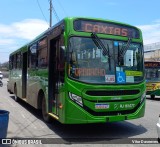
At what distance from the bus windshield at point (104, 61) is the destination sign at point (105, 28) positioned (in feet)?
0.85

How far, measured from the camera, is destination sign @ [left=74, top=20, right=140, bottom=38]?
868cm

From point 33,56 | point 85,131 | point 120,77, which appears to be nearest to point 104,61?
point 120,77

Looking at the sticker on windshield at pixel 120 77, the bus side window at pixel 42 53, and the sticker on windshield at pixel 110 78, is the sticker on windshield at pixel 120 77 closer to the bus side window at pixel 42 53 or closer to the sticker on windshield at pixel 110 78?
the sticker on windshield at pixel 110 78

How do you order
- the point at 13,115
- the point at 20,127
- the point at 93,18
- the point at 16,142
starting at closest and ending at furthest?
1. the point at 16,142
2. the point at 93,18
3. the point at 20,127
4. the point at 13,115

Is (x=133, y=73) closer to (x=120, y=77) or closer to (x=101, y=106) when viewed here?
(x=120, y=77)

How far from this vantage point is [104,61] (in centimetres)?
879

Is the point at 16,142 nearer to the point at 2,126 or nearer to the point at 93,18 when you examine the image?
the point at 2,126

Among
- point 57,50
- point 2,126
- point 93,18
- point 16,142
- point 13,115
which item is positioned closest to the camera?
point 2,126

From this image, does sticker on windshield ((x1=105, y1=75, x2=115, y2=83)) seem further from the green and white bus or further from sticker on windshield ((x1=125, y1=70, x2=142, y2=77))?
sticker on windshield ((x1=125, y1=70, x2=142, y2=77))

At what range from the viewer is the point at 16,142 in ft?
26.1

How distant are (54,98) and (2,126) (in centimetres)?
295

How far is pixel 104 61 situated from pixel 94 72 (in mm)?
458

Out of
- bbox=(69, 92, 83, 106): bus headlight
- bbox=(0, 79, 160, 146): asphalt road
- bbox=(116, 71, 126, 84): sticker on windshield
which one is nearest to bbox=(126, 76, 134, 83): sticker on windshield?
bbox=(116, 71, 126, 84): sticker on windshield

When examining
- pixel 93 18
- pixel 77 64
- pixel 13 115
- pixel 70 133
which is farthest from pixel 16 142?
pixel 13 115
